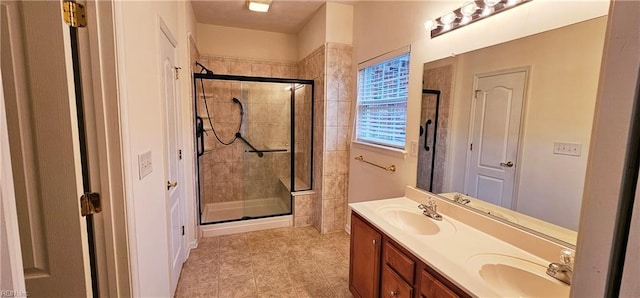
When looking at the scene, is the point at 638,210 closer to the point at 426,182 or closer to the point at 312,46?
the point at 426,182

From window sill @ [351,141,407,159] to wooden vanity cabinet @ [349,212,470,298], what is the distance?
0.72 meters

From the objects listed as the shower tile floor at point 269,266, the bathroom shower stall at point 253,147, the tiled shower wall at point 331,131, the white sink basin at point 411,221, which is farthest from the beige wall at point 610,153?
the bathroom shower stall at point 253,147

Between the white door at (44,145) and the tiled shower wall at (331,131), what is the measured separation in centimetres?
229

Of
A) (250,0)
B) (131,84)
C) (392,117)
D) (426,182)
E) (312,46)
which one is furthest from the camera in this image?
(312,46)

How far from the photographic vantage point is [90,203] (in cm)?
107

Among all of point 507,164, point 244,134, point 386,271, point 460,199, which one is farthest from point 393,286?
point 244,134

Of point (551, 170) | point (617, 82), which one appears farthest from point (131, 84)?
point (551, 170)

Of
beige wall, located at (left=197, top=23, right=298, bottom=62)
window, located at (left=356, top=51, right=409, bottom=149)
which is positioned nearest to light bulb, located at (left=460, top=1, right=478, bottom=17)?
window, located at (left=356, top=51, right=409, bottom=149)

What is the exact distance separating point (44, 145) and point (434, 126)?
6.83 feet

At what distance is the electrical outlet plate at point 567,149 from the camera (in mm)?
1158

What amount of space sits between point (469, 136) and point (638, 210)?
1.37m

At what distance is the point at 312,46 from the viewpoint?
11.0 feet

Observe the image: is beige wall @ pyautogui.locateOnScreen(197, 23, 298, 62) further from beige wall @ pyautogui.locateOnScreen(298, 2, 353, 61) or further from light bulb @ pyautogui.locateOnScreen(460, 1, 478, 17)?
light bulb @ pyautogui.locateOnScreen(460, 1, 478, 17)

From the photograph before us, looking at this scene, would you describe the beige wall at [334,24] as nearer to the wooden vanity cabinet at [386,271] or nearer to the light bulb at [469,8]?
the light bulb at [469,8]
